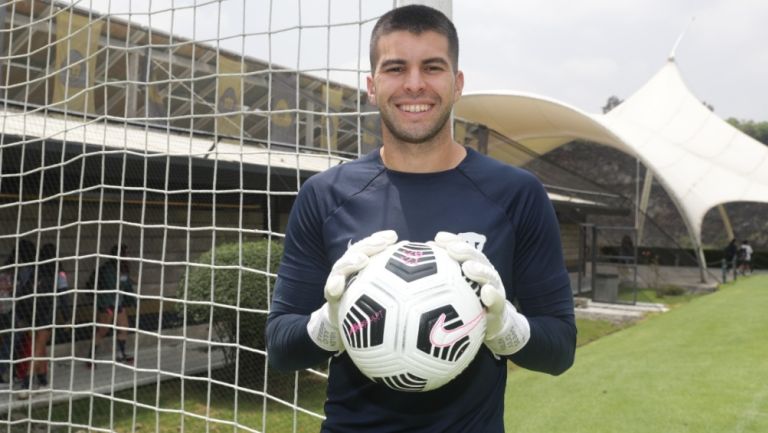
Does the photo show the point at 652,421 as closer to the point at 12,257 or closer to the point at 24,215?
the point at 12,257

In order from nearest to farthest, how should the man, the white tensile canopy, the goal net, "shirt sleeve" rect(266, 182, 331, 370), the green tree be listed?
the man, "shirt sleeve" rect(266, 182, 331, 370), the goal net, the white tensile canopy, the green tree

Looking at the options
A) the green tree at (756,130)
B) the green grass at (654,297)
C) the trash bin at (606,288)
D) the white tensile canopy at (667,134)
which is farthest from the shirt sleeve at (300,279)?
the green tree at (756,130)

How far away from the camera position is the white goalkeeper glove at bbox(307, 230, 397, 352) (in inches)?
60.7

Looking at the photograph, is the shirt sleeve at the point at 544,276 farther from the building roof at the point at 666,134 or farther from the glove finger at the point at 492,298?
the building roof at the point at 666,134

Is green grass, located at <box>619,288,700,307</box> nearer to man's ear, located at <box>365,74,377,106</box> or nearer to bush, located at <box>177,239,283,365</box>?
bush, located at <box>177,239,283,365</box>

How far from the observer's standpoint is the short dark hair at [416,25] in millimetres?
1813

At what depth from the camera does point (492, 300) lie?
1519mm

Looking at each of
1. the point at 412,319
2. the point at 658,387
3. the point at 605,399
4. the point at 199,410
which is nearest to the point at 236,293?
the point at 199,410

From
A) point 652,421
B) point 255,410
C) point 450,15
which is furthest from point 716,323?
point 450,15

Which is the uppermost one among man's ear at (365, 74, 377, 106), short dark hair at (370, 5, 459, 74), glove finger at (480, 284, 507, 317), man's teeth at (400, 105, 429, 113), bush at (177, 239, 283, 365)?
short dark hair at (370, 5, 459, 74)

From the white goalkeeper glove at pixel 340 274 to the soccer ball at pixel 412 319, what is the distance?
1.1 inches

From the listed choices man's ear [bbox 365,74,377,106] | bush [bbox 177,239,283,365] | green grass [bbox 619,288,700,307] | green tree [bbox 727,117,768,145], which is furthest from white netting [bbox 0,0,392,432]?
green tree [bbox 727,117,768,145]

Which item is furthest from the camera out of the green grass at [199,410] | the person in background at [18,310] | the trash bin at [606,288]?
the trash bin at [606,288]

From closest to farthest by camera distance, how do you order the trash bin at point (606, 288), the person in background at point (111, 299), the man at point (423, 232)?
the man at point (423, 232) → the person in background at point (111, 299) → the trash bin at point (606, 288)
